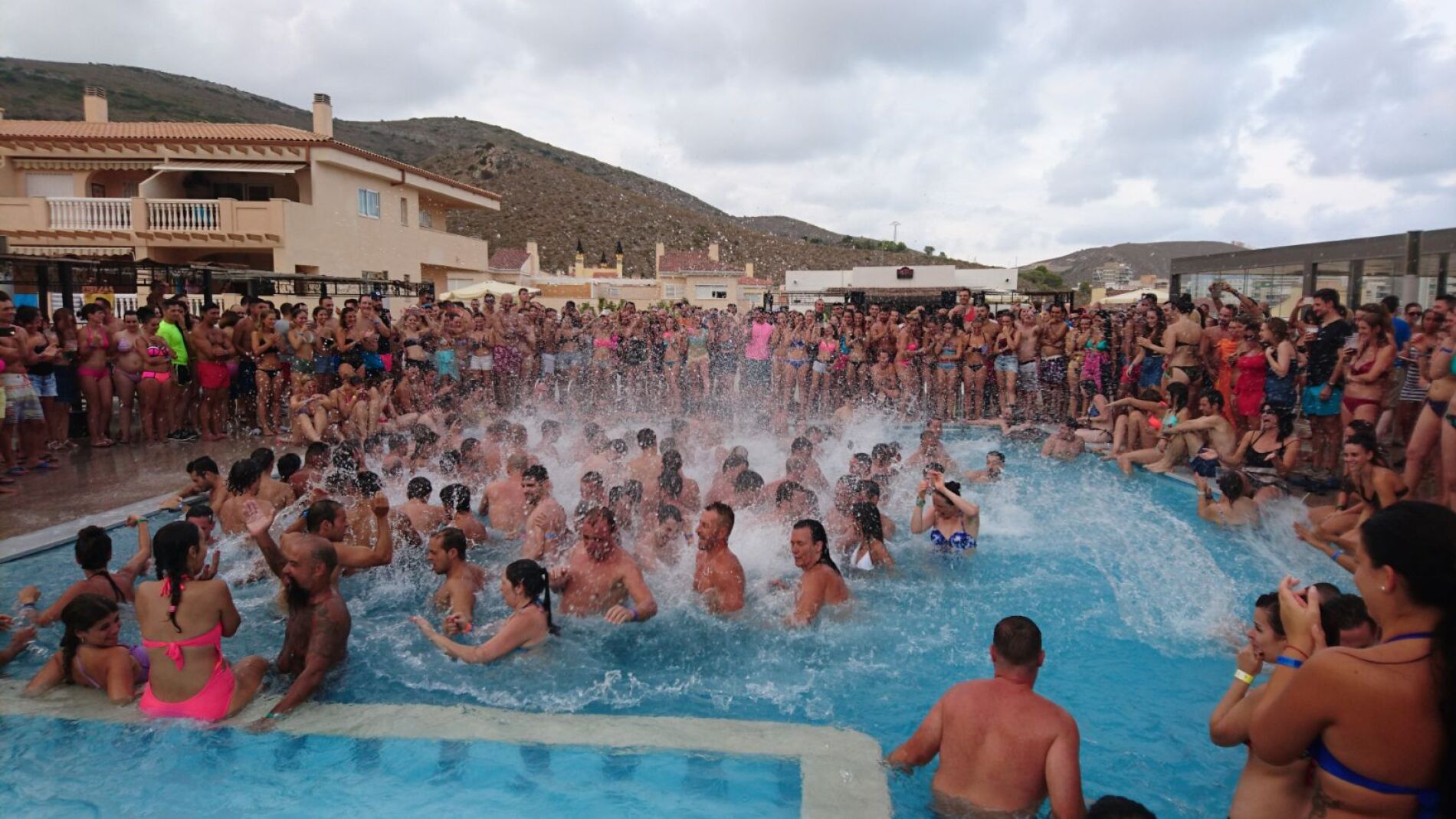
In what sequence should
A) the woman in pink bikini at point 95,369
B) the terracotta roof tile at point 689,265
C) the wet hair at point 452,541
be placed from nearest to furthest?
the wet hair at point 452,541 < the woman in pink bikini at point 95,369 < the terracotta roof tile at point 689,265

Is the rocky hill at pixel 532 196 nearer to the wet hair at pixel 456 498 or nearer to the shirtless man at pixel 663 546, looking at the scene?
the wet hair at pixel 456 498

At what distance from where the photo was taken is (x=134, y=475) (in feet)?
28.3

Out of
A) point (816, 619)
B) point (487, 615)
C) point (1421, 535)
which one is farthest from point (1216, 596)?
point (487, 615)

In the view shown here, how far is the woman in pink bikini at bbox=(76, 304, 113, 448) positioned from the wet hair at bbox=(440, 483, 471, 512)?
5.68 meters

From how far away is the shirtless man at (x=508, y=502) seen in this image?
24.7 feet

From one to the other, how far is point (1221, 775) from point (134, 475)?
32.1 ft

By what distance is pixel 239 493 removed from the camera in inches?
255

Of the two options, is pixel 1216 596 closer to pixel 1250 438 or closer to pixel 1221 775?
pixel 1221 775

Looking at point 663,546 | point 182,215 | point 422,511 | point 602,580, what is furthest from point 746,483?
point 182,215

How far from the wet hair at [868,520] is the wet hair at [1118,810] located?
3609mm

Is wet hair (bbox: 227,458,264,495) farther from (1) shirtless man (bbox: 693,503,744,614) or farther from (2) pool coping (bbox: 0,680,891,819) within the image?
(1) shirtless man (bbox: 693,503,744,614)

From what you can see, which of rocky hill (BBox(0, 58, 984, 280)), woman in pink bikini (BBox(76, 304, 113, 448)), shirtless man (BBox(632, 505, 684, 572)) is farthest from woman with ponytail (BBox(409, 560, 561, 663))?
rocky hill (BBox(0, 58, 984, 280))

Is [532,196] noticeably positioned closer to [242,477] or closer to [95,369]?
[95,369]

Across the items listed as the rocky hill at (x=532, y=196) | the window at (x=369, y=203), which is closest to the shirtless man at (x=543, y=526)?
the window at (x=369, y=203)
